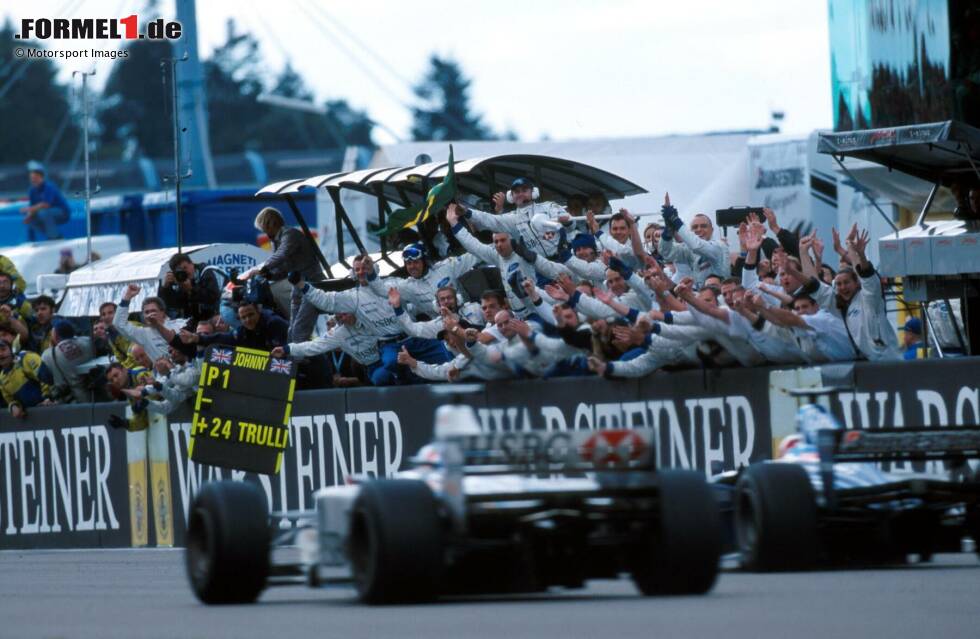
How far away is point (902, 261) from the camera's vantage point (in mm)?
18109

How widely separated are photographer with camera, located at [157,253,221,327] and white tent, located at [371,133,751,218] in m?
7.62

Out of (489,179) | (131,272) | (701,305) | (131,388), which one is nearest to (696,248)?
(701,305)

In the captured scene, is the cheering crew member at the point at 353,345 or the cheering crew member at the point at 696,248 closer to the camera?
the cheering crew member at the point at 696,248

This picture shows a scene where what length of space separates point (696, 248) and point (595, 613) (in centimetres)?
885

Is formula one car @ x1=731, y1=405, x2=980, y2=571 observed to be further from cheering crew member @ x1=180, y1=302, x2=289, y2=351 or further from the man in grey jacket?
cheering crew member @ x1=180, y1=302, x2=289, y2=351

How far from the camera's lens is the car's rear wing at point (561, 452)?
31.2 feet

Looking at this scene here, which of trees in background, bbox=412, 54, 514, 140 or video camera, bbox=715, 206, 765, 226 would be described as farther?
trees in background, bbox=412, 54, 514, 140

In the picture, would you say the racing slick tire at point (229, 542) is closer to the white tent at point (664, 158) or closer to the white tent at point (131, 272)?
the white tent at point (131, 272)

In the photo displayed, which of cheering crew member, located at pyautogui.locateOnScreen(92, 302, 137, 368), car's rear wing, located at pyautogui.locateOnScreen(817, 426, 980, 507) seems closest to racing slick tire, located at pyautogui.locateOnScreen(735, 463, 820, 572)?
car's rear wing, located at pyautogui.locateOnScreen(817, 426, 980, 507)

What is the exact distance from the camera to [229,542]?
10.0 meters

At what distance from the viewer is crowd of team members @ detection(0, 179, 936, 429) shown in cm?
1541

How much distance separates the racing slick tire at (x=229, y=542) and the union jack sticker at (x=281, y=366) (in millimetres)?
8752

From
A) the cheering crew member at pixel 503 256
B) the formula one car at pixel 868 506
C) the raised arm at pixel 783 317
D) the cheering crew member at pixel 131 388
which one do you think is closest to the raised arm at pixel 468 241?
the cheering crew member at pixel 503 256

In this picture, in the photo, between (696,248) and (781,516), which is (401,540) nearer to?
(781,516)
